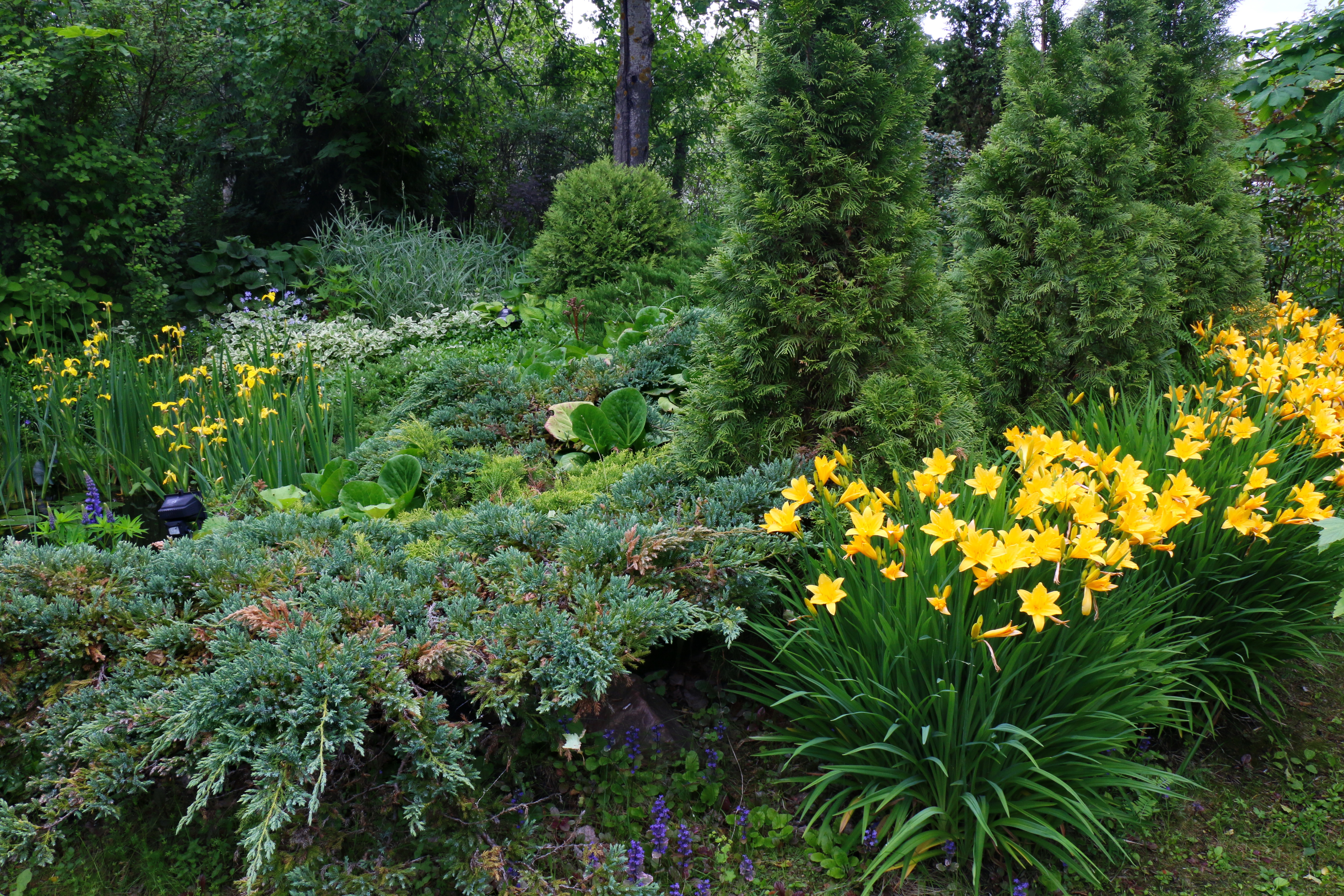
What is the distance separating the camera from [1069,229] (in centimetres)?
368

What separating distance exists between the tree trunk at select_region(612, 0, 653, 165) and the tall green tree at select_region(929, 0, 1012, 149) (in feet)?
13.3

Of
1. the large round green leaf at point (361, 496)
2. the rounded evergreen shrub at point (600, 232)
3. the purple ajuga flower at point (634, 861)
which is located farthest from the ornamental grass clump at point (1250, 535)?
the rounded evergreen shrub at point (600, 232)

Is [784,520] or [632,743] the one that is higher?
[784,520]

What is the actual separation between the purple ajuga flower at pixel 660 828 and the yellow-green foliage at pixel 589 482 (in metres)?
1.02

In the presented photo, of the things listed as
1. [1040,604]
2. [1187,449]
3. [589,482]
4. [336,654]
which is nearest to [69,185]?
[589,482]

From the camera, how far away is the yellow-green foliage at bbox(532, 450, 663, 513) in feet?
9.16

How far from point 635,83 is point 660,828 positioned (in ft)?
31.4

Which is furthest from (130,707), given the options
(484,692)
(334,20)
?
(334,20)

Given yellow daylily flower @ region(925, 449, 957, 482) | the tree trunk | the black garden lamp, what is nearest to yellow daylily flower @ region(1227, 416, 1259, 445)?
yellow daylily flower @ region(925, 449, 957, 482)

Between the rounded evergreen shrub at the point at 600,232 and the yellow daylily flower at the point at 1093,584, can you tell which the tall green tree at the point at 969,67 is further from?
the yellow daylily flower at the point at 1093,584

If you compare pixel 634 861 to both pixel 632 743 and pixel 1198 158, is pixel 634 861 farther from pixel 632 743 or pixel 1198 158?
pixel 1198 158

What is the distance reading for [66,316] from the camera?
647 centimetres

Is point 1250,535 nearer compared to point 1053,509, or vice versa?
point 1053,509

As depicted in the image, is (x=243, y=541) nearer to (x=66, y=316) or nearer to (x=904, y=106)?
(x=904, y=106)
